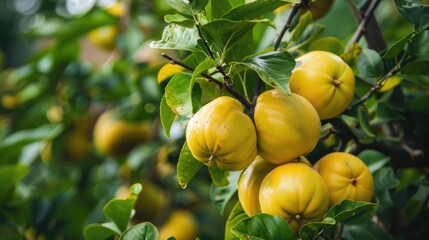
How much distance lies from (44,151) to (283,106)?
114 cm

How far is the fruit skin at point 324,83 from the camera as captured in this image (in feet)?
2.23

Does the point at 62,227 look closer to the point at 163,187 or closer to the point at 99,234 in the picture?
the point at 163,187

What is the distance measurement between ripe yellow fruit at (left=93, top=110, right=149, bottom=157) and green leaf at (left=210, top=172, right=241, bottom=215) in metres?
0.66

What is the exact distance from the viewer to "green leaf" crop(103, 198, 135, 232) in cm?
81

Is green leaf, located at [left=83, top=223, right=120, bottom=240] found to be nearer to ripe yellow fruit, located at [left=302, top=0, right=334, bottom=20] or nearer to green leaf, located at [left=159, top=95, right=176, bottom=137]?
green leaf, located at [left=159, top=95, right=176, bottom=137]

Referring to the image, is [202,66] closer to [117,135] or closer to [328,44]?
[328,44]

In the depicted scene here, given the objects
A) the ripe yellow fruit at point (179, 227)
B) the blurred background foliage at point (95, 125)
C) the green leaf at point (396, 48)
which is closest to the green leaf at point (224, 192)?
the green leaf at point (396, 48)

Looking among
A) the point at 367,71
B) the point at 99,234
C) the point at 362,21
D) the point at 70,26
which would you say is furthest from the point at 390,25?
the point at 99,234

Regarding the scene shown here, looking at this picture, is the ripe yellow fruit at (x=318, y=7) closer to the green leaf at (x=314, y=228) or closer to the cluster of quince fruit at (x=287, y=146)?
the cluster of quince fruit at (x=287, y=146)

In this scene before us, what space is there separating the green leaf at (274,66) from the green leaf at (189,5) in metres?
0.08

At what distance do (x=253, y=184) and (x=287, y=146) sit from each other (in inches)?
2.9

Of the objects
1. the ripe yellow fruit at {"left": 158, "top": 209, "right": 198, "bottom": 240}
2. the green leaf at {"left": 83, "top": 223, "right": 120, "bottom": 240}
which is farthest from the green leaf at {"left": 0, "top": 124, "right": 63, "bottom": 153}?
the green leaf at {"left": 83, "top": 223, "right": 120, "bottom": 240}

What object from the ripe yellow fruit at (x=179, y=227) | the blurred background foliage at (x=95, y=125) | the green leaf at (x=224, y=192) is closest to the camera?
the green leaf at (x=224, y=192)

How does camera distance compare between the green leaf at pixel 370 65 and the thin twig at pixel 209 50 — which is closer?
the thin twig at pixel 209 50
